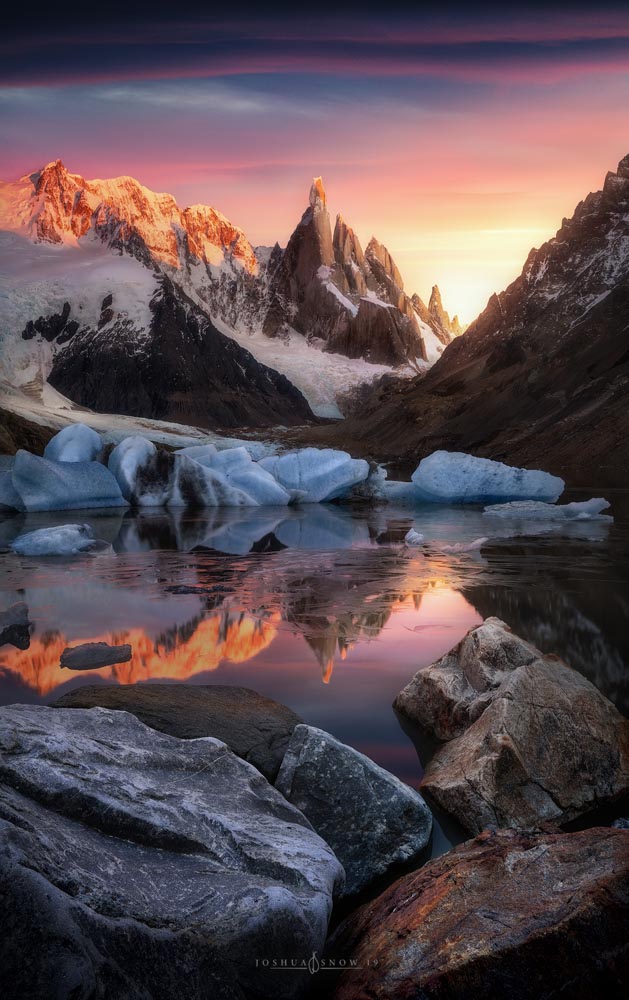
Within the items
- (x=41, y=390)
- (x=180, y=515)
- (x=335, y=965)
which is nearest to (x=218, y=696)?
(x=335, y=965)

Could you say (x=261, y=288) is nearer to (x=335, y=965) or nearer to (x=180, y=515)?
(x=180, y=515)

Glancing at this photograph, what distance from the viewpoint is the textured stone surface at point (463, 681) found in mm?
5125

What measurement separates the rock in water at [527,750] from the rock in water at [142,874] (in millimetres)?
1147

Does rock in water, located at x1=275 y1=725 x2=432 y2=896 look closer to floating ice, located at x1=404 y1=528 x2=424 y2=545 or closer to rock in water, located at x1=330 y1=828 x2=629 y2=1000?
rock in water, located at x1=330 y1=828 x2=629 y2=1000

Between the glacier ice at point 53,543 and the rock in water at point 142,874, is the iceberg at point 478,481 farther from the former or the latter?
the rock in water at point 142,874

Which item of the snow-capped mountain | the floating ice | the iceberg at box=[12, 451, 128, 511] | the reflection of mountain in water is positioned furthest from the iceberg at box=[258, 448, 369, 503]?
the snow-capped mountain

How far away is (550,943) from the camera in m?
2.25

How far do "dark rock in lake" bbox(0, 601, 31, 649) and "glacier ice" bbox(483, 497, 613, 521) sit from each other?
1467 centimetres

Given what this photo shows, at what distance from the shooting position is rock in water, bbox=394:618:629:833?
13.4ft

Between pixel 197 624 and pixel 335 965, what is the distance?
5.98m

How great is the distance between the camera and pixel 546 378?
181 ft

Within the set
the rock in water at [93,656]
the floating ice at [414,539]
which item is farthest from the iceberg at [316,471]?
the rock in water at [93,656]

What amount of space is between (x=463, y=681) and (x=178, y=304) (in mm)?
117468

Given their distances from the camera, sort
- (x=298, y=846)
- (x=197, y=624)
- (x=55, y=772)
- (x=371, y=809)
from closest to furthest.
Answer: (x=55, y=772), (x=298, y=846), (x=371, y=809), (x=197, y=624)
